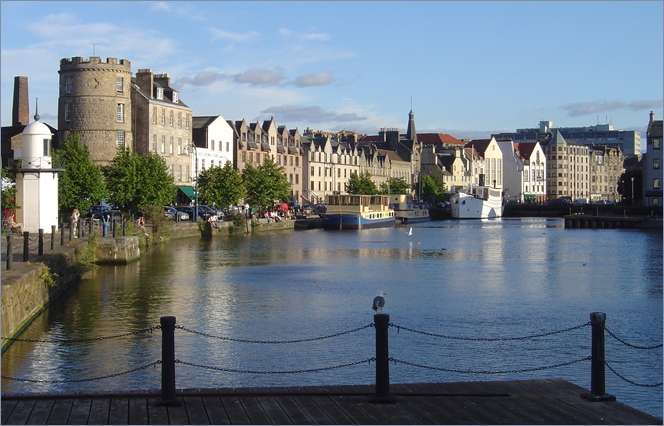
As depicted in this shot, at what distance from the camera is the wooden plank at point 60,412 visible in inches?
406

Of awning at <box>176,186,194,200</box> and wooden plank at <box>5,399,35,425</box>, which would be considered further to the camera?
awning at <box>176,186,194,200</box>

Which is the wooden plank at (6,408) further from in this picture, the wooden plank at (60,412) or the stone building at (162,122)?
the stone building at (162,122)

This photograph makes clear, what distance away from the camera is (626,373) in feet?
61.9

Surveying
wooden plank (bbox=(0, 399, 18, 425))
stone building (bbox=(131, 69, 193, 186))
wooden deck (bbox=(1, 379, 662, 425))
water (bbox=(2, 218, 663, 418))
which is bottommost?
water (bbox=(2, 218, 663, 418))

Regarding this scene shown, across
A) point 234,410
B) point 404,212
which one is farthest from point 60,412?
point 404,212

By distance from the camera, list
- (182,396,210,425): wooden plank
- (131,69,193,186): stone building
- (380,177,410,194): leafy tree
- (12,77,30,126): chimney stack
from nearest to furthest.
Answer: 1. (182,396,210,425): wooden plank
2. (131,69,193,186): stone building
3. (12,77,30,126): chimney stack
4. (380,177,410,194): leafy tree

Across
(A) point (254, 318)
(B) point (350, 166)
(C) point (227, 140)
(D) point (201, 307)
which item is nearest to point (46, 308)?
(D) point (201, 307)

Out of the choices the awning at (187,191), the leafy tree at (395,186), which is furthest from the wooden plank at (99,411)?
the leafy tree at (395,186)

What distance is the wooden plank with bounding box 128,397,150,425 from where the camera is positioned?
10.5 meters

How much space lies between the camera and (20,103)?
8419cm

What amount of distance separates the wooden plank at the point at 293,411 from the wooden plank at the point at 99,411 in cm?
236

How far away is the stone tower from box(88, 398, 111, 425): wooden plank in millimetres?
67047

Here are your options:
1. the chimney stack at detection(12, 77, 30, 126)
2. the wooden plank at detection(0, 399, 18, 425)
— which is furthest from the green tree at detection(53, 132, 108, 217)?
the wooden plank at detection(0, 399, 18, 425)

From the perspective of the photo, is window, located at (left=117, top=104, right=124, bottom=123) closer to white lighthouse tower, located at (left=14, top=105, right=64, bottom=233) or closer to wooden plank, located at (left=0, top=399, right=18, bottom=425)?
white lighthouse tower, located at (left=14, top=105, right=64, bottom=233)
